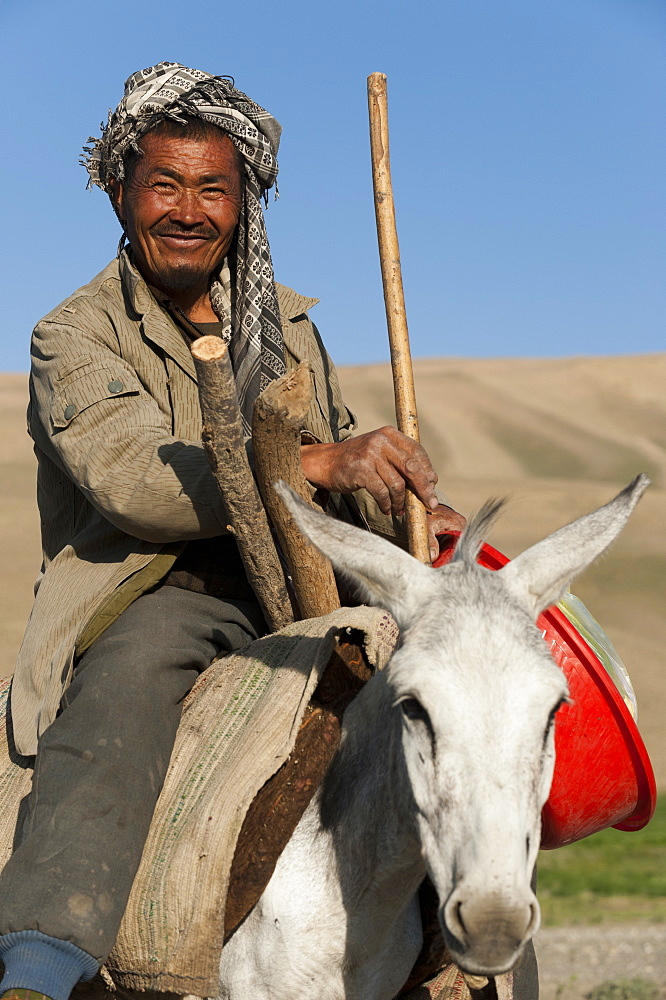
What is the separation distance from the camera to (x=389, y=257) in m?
3.63

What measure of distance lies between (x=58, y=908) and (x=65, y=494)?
5.31ft

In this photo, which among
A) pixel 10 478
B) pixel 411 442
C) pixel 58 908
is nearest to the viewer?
pixel 58 908

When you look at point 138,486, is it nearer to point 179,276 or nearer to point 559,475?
point 179,276

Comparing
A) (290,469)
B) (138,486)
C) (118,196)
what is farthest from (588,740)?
(118,196)

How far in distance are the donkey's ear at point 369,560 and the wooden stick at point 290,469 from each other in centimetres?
26

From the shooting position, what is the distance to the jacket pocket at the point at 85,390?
10.7 feet

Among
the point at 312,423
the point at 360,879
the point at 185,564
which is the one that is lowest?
the point at 360,879


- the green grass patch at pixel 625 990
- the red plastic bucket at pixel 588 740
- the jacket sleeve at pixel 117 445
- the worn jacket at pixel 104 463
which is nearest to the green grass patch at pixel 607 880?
the green grass patch at pixel 625 990

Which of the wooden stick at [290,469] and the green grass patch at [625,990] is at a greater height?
the wooden stick at [290,469]

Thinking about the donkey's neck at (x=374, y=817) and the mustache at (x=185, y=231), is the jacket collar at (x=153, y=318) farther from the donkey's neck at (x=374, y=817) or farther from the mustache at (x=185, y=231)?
the donkey's neck at (x=374, y=817)

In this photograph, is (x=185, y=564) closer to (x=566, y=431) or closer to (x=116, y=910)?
(x=116, y=910)

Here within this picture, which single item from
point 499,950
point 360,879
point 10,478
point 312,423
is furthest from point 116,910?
point 10,478

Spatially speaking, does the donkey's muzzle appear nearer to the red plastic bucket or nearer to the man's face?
the red plastic bucket

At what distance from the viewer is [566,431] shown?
42188mm
